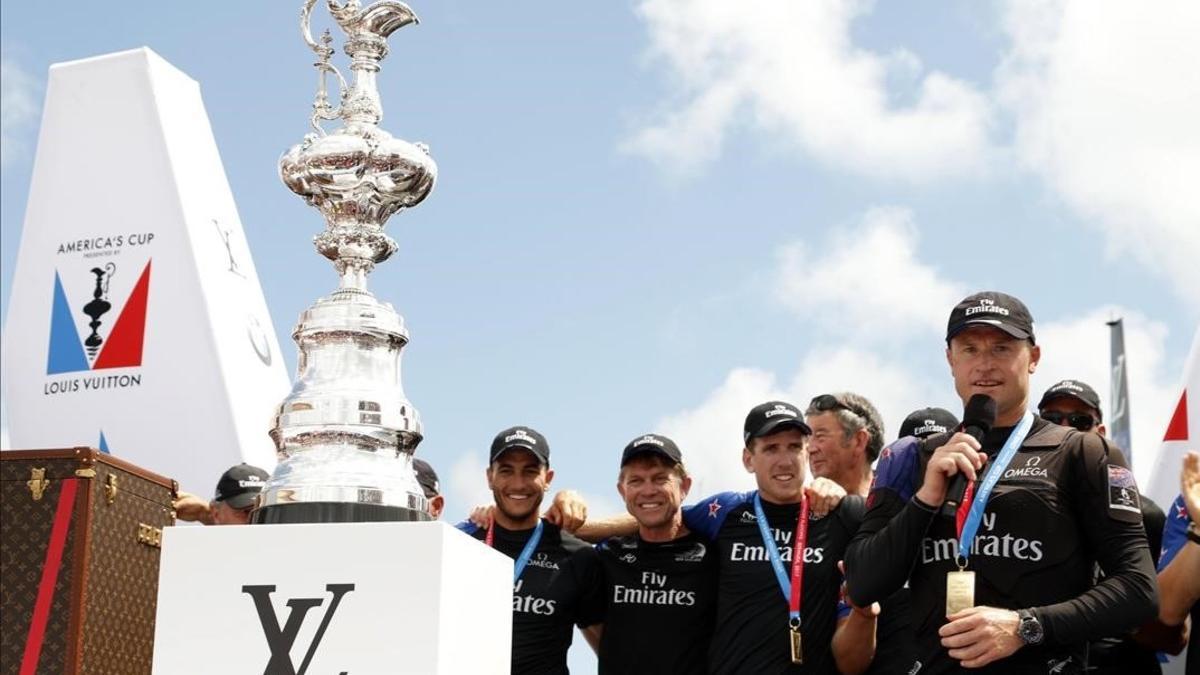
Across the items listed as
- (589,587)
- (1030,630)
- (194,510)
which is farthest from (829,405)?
(194,510)

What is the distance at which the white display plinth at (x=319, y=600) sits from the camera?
205cm

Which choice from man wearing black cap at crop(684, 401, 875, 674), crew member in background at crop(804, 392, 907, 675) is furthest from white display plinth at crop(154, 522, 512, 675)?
crew member in background at crop(804, 392, 907, 675)

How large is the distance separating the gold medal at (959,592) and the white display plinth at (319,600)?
1.55 meters

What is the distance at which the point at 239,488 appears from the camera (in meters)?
5.34

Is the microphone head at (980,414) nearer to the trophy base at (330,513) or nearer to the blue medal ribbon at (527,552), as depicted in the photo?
the trophy base at (330,513)

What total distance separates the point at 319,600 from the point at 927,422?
11.7ft

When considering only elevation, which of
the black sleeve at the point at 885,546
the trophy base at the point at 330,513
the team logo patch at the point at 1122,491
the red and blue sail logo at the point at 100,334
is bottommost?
the trophy base at the point at 330,513

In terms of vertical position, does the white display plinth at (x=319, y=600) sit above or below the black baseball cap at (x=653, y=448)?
below

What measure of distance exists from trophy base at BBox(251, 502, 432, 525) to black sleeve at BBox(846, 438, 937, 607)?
5.55 ft

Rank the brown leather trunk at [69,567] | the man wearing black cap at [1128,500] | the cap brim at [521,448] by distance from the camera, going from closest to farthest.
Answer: the brown leather trunk at [69,567] → the man wearing black cap at [1128,500] → the cap brim at [521,448]

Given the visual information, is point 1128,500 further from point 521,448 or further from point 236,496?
point 236,496

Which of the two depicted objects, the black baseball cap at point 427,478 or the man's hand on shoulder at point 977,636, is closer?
the man's hand on shoulder at point 977,636

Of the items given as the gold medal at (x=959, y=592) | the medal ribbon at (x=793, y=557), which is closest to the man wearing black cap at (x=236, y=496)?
the medal ribbon at (x=793, y=557)

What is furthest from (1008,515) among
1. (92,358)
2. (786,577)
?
(92,358)
